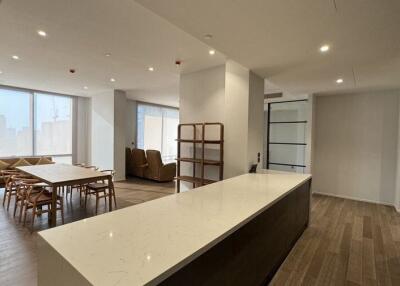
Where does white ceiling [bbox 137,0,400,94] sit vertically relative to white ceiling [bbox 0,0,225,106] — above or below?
below

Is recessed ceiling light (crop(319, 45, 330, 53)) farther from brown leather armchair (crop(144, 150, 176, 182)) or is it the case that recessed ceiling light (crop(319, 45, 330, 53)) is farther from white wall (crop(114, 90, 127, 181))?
white wall (crop(114, 90, 127, 181))

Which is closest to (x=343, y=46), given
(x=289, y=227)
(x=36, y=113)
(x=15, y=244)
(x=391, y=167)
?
(x=289, y=227)

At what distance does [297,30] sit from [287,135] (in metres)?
4.35

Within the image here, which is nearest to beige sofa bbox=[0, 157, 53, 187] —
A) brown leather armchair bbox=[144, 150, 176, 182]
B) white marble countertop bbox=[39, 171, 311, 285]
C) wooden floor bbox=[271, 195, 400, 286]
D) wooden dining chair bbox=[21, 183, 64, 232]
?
Result: brown leather armchair bbox=[144, 150, 176, 182]

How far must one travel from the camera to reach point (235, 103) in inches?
138

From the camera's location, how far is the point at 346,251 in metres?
2.80

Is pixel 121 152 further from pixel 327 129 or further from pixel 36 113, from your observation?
pixel 327 129

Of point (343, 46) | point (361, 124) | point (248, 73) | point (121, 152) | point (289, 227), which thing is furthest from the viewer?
point (121, 152)

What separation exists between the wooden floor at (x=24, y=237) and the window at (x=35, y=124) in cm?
167

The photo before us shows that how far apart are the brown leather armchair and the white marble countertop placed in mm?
4801

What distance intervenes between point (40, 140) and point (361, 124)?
909cm

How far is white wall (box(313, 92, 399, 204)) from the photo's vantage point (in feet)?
15.8

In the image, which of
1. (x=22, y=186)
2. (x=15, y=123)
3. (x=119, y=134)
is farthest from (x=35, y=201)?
(x=15, y=123)

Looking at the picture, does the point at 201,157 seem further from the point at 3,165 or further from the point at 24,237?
the point at 3,165
